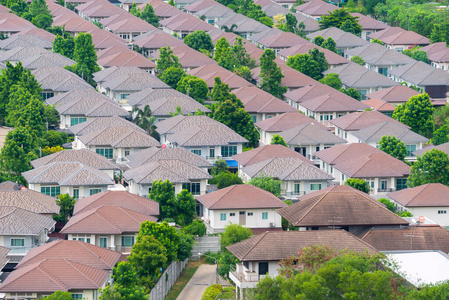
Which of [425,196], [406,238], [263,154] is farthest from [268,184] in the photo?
[406,238]

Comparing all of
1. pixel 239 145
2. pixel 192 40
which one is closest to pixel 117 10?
pixel 192 40

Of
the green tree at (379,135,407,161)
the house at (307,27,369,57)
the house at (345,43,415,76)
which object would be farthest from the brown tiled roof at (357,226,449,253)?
the house at (307,27,369,57)

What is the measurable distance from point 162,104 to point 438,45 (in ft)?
163

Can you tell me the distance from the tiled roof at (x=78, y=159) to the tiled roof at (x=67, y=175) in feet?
8.36

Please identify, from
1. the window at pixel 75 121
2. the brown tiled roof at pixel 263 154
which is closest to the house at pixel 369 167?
the brown tiled roof at pixel 263 154

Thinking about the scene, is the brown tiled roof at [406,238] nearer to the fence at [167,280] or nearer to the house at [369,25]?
the fence at [167,280]

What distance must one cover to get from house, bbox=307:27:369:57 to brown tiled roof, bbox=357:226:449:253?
78680 mm

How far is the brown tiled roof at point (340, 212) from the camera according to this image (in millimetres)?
75062

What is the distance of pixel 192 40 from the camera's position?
147 m

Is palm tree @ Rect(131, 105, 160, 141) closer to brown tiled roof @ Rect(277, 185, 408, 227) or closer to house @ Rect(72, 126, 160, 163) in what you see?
house @ Rect(72, 126, 160, 163)

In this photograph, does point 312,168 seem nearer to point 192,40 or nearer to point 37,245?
Answer: point 37,245

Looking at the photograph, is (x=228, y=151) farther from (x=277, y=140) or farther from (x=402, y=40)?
(x=402, y=40)

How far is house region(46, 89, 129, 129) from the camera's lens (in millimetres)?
109794

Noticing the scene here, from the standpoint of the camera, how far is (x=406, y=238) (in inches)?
2894
